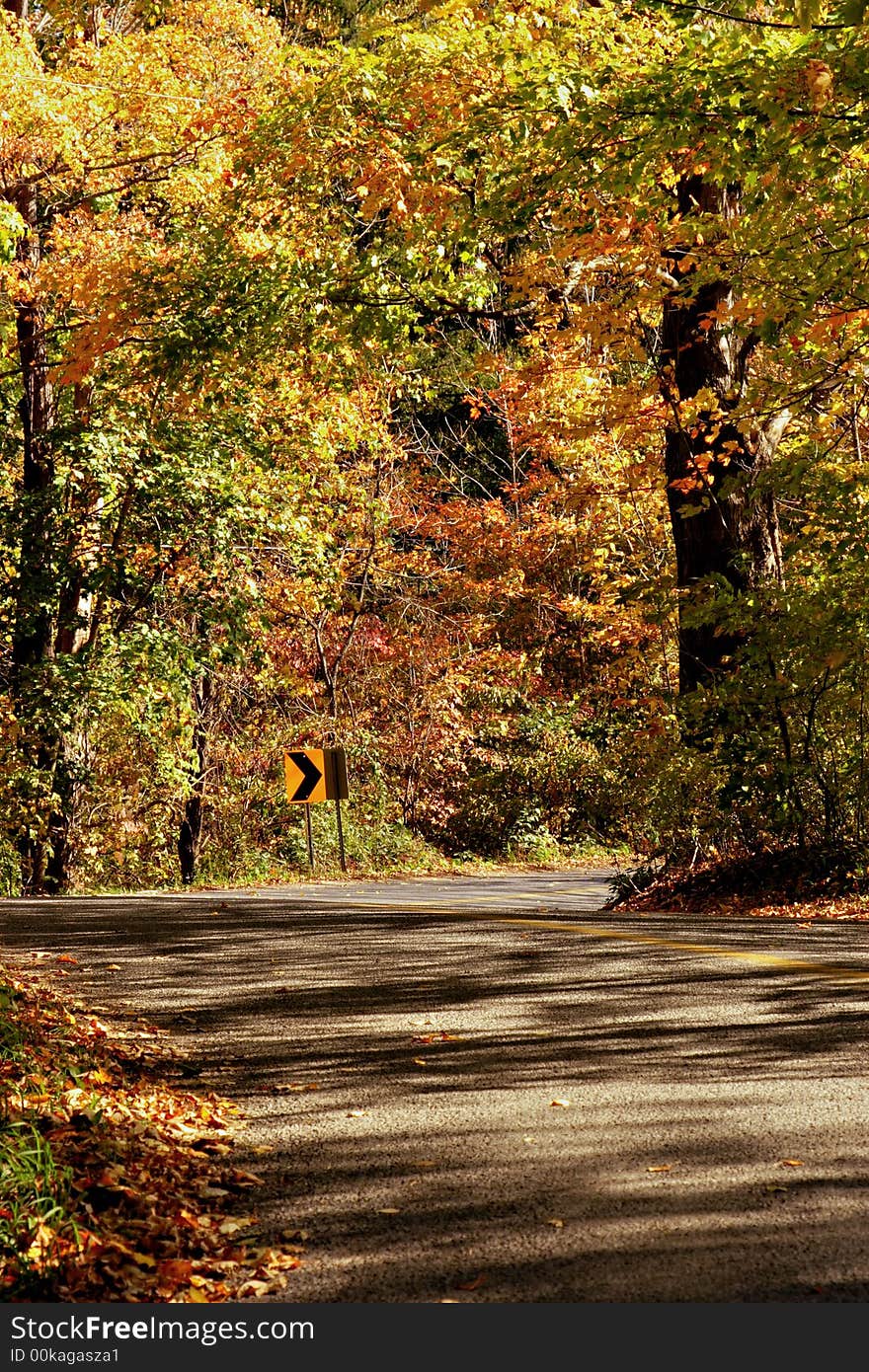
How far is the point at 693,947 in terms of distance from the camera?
917cm

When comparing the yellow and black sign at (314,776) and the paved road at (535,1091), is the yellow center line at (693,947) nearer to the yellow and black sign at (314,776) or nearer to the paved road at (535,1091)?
the paved road at (535,1091)

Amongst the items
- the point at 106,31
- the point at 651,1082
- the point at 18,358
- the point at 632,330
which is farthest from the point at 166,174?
the point at 651,1082

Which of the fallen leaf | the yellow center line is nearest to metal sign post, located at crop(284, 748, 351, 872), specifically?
the yellow center line

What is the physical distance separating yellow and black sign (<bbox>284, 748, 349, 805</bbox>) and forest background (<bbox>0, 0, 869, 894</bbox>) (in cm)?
179

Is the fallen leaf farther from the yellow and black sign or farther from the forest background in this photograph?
the yellow and black sign

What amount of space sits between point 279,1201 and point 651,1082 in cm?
184

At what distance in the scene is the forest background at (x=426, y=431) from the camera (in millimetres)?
11188

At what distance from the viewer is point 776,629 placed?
12805mm

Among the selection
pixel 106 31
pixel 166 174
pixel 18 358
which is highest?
pixel 106 31

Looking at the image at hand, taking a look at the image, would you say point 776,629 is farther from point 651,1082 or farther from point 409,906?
point 651,1082

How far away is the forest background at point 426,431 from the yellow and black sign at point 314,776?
1791mm

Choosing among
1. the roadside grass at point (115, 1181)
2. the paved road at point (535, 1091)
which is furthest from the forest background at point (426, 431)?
the roadside grass at point (115, 1181)

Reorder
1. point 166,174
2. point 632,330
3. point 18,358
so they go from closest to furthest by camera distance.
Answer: point 632,330
point 166,174
point 18,358

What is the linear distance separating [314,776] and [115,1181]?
674 inches
